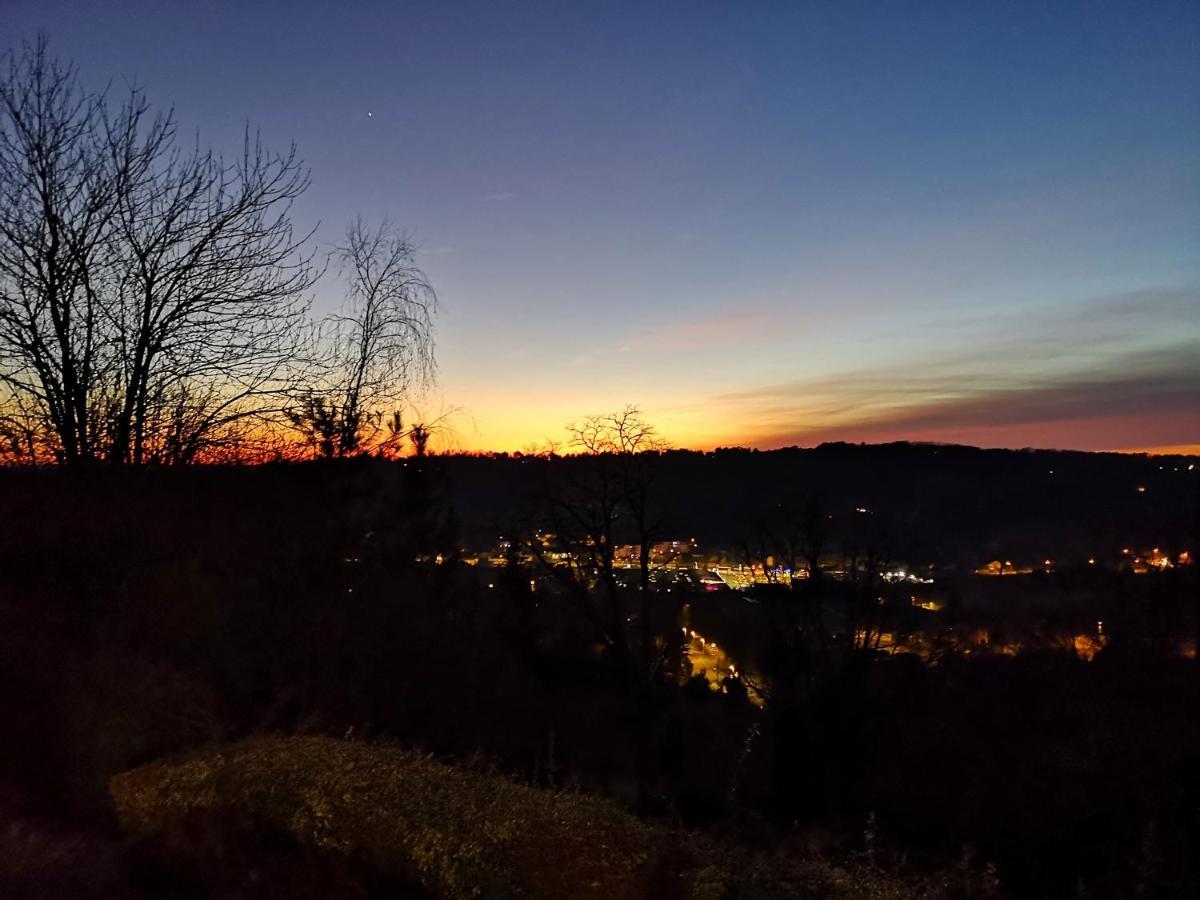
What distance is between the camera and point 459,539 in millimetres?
17766

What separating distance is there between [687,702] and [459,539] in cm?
1039

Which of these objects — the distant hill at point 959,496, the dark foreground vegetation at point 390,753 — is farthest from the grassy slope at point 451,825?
the distant hill at point 959,496

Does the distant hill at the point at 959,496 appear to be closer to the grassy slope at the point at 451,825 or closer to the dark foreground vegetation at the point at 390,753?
the dark foreground vegetation at the point at 390,753

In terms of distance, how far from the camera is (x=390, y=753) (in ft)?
23.3

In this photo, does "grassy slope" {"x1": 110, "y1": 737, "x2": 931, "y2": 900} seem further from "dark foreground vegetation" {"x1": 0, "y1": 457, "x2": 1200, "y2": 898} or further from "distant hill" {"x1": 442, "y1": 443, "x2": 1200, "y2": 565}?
"distant hill" {"x1": 442, "y1": 443, "x2": 1200, "y2": 565}

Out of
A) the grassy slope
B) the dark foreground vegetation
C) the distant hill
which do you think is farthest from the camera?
the distant hill

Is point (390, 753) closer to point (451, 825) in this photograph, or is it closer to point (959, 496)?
point (451, 825)

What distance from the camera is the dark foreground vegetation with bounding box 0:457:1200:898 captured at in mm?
5363

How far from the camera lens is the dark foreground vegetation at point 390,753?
5363mm

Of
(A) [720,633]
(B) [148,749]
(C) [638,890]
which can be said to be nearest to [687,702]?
(A) [720,633]

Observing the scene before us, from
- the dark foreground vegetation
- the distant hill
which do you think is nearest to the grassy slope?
the dark foreground vegetation

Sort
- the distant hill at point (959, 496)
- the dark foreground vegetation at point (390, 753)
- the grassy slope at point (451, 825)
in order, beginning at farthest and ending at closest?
the distant hill at point (959, 496) < the dark foreground vegetation at point (390, 753) < the grassy slope at point (451, 825)

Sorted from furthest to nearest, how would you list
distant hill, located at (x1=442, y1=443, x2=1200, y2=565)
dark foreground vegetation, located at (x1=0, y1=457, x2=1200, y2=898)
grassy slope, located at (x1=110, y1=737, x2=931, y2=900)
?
distant hill, located at (x1=442, y1=443, x2=1200, y2=565)
dark foreground vegetation, located at (x1=0, y1=457, x2=1200, y2=898)
grassy slope, located at (x1=110, y1=737, x2=931, y2=900)

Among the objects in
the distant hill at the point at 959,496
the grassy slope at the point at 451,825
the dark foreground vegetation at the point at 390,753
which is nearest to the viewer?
the grassy slope at the point at 451,825
